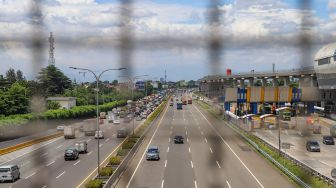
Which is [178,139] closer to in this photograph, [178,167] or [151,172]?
[178,167]

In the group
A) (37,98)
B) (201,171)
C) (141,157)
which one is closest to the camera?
(37,98)

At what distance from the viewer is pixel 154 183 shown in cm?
1373

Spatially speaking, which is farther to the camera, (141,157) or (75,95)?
(141,157)

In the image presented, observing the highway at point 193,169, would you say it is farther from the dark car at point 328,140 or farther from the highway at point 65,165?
the dark car at point 328,140

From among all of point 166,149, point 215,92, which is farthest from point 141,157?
point 215,92

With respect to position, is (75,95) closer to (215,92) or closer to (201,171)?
(201,171)

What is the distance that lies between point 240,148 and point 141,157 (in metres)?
5.09

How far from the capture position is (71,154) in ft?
62.5

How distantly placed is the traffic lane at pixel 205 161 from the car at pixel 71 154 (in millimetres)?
4690

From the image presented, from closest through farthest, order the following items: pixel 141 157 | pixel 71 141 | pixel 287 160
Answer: pixel 287 160 → pixel 141 157 → pixel 71 141

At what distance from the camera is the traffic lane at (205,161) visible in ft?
8.84

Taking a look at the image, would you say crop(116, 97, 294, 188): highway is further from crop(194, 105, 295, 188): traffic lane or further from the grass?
the grass

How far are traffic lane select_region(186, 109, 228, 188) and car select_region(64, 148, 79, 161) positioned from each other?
15.4ft

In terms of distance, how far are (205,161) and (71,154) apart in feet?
18.2
